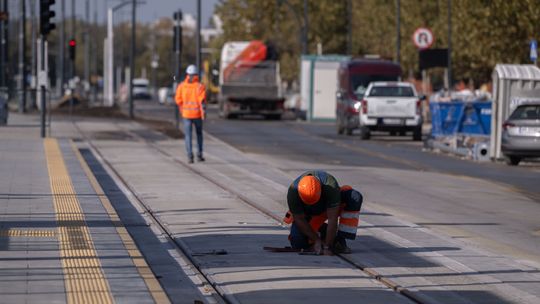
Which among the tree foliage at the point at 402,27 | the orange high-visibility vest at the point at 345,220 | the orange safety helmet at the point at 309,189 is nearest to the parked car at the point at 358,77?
the tree foliage at the point at 402,27

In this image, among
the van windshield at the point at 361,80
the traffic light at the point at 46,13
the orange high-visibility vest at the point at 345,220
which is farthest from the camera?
the van windshield at the point at 361,80

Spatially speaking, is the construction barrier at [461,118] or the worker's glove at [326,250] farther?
the construction barrier at [461,118]

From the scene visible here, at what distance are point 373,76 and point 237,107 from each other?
544 inches

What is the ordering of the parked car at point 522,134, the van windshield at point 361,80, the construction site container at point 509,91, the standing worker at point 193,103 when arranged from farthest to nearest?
the van windshield at point 361,80
the construction site container at point 509,91
the parked car at point 522,134
the standing worker at point 193,103

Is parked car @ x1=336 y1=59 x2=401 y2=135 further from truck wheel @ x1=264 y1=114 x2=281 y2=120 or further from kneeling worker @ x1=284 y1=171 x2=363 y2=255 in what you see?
kneeling worker @ x1=284 y1=171 x2=363 y2=255

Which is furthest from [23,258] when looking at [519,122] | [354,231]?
[519,122]

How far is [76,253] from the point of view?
13062mm

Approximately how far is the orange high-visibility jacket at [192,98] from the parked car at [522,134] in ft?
24.7

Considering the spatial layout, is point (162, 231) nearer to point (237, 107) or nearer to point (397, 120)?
point (397, 120)

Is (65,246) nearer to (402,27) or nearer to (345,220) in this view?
(345,220)

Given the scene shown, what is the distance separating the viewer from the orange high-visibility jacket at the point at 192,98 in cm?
2797

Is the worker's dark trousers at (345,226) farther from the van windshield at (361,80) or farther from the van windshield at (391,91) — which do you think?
the van windshield at (361,80)

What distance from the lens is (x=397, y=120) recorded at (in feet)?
139

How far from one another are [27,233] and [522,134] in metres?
18.1
